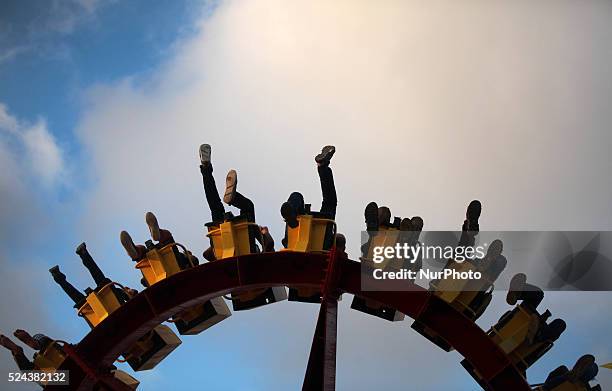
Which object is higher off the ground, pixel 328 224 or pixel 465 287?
pixel 328 224

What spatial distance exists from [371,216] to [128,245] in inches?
169

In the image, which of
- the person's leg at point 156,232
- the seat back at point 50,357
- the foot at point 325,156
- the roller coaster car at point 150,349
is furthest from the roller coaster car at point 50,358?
the foot at point 325,156

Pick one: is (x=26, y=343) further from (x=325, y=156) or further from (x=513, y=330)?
(x=513, y=330)

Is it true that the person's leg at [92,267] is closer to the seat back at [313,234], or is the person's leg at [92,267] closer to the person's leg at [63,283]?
the person's leg at [63,283]

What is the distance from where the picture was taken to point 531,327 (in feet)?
38.0

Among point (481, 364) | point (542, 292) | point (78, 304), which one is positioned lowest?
point (481, 364)

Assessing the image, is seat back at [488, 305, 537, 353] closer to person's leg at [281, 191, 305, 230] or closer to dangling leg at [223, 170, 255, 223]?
person's leg at [281, 191, 305, 230]

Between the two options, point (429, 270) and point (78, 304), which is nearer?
point (429, 270)

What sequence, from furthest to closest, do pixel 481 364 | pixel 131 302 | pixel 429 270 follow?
pixel 131 302 < pixel 429 270 < pixel 481 364

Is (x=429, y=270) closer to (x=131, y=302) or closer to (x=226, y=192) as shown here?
(x=226, y=192)

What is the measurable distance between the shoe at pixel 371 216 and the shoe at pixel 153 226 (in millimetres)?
3640

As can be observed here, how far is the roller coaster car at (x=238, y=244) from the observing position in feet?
41.0

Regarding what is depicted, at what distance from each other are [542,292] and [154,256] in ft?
Result: 20.7

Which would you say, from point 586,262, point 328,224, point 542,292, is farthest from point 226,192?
point 586,262
